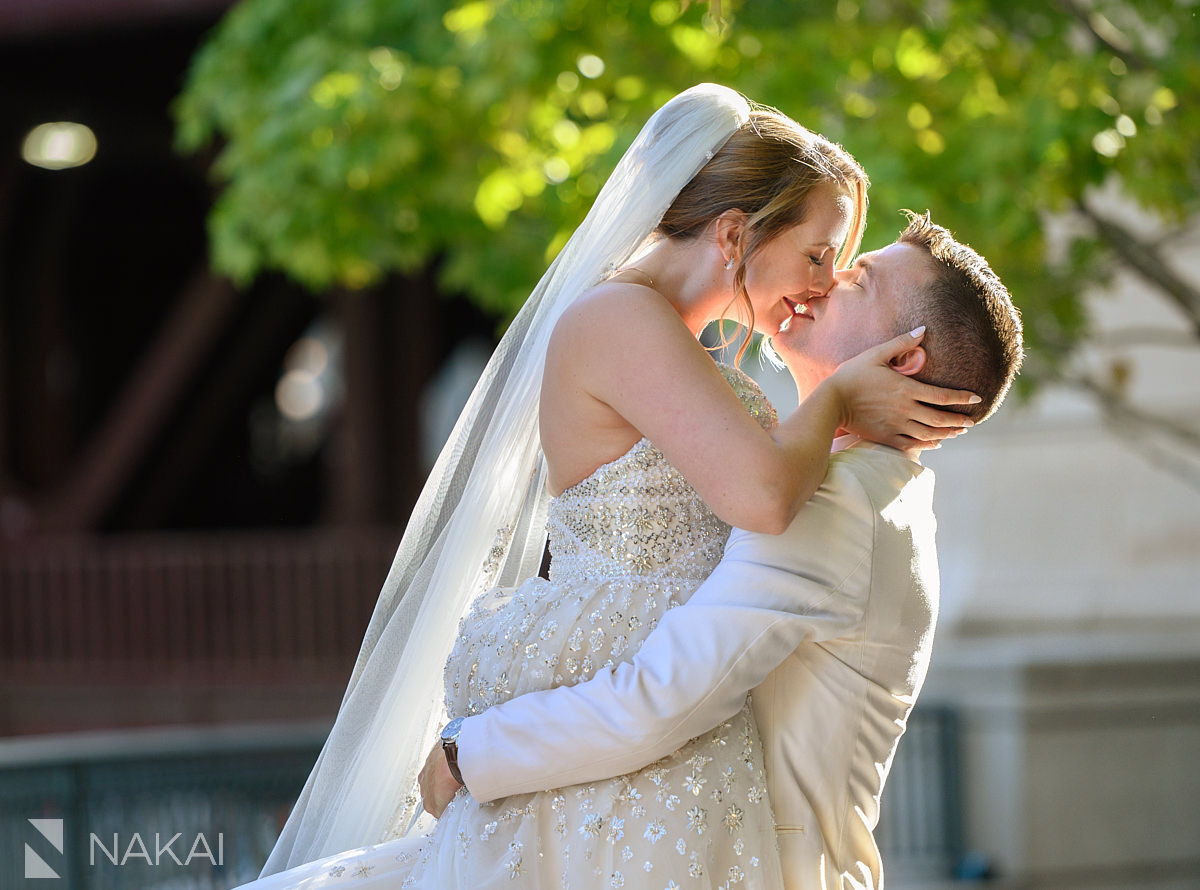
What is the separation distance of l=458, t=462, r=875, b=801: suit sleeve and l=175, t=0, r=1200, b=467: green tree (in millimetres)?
2885

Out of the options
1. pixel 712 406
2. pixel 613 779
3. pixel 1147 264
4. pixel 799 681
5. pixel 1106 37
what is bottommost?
pixel 613 779

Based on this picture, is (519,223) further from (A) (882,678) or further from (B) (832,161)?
(A) (882,678)

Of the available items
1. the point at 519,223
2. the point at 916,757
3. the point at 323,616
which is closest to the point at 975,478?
the point at 916,757

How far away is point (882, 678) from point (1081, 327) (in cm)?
417

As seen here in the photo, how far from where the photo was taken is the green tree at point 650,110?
4.91 metres

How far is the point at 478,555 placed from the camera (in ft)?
8.89

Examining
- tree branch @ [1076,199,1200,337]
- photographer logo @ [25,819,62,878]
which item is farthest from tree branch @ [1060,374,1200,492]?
photographer logo @ [25,819,62,878]

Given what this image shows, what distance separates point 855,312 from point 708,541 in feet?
1.65

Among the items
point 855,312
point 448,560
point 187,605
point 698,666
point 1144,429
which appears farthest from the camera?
point 187,605

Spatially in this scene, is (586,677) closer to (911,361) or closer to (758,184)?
(911,361)

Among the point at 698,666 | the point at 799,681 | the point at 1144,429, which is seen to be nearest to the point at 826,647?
the point at 799,681

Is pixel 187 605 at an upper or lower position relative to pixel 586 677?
upper

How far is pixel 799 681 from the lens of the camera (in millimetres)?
2303

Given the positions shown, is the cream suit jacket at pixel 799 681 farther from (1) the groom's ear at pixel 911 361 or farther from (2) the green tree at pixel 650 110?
(2) the green tree at pixel 650 110
